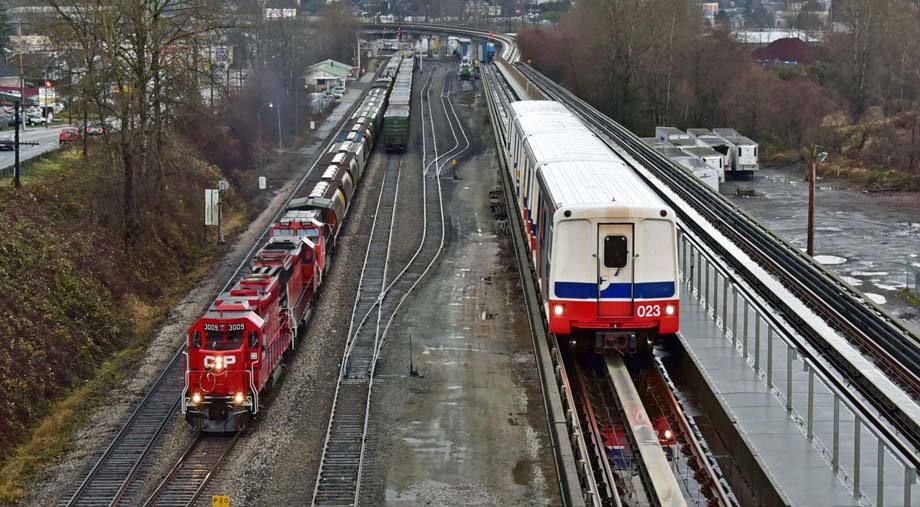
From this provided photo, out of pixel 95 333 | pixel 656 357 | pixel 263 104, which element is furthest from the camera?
pixel 263 104

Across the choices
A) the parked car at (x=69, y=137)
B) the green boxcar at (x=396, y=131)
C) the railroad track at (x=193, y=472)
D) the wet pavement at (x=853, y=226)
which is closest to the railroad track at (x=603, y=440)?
the railroad track at (x=193, y=472)

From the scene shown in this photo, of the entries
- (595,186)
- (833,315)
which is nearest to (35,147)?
(595,186)

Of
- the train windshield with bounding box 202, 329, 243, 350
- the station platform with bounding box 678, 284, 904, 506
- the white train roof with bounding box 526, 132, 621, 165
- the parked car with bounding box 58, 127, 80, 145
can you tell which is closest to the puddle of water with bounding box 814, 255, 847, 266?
the white train roof with bounding box 526, 132, 621, 165

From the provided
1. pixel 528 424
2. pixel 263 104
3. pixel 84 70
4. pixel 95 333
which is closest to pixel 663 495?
pixel 528 424

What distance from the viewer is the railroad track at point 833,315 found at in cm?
1731

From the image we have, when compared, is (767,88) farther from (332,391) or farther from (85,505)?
(85,505)

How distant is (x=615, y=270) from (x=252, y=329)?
708 cm

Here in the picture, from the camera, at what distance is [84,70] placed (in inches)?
1374

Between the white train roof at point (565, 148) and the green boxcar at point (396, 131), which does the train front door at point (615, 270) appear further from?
the green boxcar at point (396, 131)

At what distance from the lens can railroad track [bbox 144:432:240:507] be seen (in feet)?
57.7

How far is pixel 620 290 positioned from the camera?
19.5 meters

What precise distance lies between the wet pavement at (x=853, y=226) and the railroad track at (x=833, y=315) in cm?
383

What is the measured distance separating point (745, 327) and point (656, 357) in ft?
9.83

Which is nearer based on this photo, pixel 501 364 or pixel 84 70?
pixel 501 364
